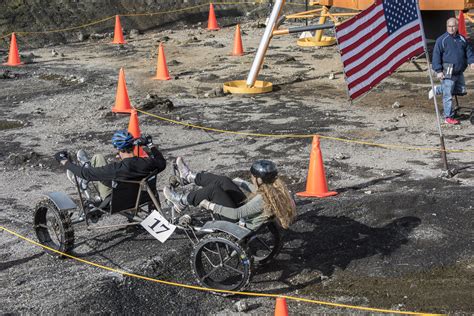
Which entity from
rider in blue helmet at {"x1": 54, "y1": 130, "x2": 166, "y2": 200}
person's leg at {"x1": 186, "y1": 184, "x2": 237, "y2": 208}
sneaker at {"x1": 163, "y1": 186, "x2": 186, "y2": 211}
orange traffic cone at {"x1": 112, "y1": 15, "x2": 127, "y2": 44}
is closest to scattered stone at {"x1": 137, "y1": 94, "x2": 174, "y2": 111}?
rider in blue helmet at {"x1": 54, "y1": 130, "x2": 166, "y2": 200}

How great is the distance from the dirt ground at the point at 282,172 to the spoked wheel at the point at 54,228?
22 cm

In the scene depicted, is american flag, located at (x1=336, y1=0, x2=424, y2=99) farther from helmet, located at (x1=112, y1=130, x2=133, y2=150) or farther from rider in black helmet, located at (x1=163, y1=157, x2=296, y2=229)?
helmet, located at (x1=112, y1=130, x2=133, y2=150)

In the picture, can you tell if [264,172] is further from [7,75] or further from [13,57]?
[13,57]

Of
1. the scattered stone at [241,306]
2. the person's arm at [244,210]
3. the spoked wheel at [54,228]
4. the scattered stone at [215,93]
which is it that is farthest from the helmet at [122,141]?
the scattered stone at [215,93]

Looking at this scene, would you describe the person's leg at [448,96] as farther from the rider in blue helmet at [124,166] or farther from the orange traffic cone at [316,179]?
the rider in blue helmet at [124,166]

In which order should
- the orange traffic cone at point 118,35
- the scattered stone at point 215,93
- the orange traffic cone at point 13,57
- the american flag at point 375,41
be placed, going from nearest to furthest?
the american flag at point 375,41 → the scattered stone at point 215,93 → the orange traffic cone at point 13,57 → the orange traffic cone at point 118,35

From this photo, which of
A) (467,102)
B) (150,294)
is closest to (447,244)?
(150,294)

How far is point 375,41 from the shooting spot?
35.3ft

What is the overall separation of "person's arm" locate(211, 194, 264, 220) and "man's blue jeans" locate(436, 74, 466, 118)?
278 inches

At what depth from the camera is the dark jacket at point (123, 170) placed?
26.4ft

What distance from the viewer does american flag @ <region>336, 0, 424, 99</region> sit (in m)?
10.6

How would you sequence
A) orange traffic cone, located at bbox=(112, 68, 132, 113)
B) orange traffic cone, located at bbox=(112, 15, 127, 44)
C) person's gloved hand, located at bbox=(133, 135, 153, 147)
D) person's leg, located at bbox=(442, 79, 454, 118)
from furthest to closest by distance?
orange traffic cone, located at bbox=(112, 15, 127, 44), orange traffic cone, located at bbox=(112, 68, 132, 113), person's leg, located at bbox=(442, 79, 454, 118), person's gloved hand, located at bbox=(133, 135, 153, 147)

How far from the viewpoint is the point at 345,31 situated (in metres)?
10.5

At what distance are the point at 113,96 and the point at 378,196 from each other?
8.73 metres
